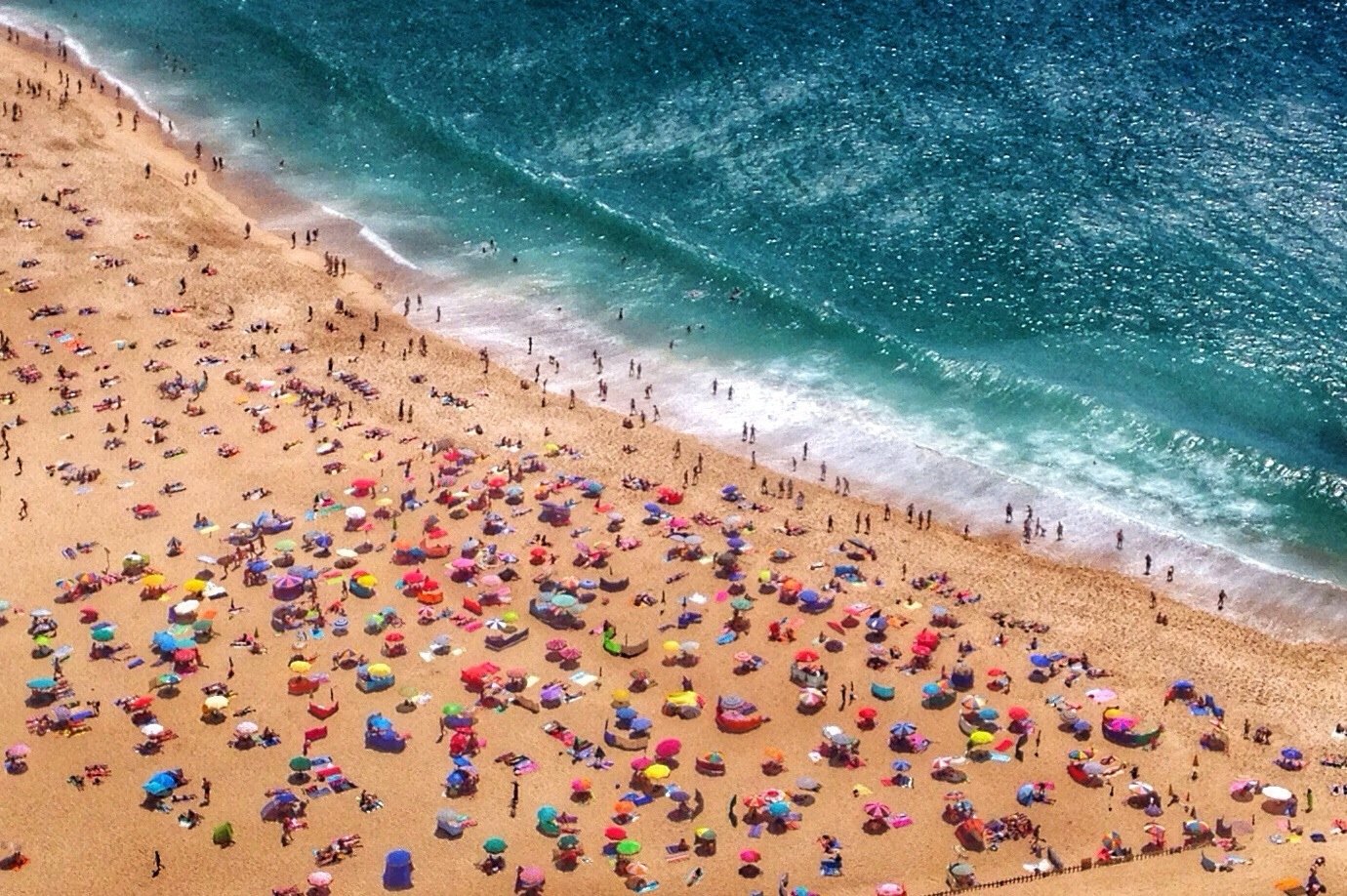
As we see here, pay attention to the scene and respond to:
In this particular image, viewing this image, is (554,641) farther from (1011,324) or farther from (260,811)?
(1011,324)

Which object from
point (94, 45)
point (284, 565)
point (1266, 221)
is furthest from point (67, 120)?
point (1266, 221)

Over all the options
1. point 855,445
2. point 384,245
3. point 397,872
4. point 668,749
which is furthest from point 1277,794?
point 384,245

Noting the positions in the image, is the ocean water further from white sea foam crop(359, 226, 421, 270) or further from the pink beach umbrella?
the pink beach umbrella

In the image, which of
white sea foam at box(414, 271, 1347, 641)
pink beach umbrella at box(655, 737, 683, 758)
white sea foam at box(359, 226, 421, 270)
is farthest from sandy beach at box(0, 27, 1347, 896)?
white sea foam at box(359, 226, 421, 270)

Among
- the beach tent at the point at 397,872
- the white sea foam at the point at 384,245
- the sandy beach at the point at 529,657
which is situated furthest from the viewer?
the white sea foam at the point at 384,245

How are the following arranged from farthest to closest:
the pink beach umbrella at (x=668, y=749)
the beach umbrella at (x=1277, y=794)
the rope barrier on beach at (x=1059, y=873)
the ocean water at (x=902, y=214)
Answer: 1. the ocean water at (x=902, y=214)
2. the pink beach umbrella at (x=668, y=749)
3. the beach umbrella at (x=1277, y=794)
4. the rope barrier on beach at (x=1059, y=873)

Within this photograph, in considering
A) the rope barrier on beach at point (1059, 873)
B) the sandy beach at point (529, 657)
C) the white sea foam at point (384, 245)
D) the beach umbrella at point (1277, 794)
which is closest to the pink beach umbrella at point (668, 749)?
the sandy beach at point (529, 657)

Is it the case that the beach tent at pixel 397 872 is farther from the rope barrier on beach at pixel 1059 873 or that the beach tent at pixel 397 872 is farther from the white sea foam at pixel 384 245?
the white sea foam at pixel 384 245
